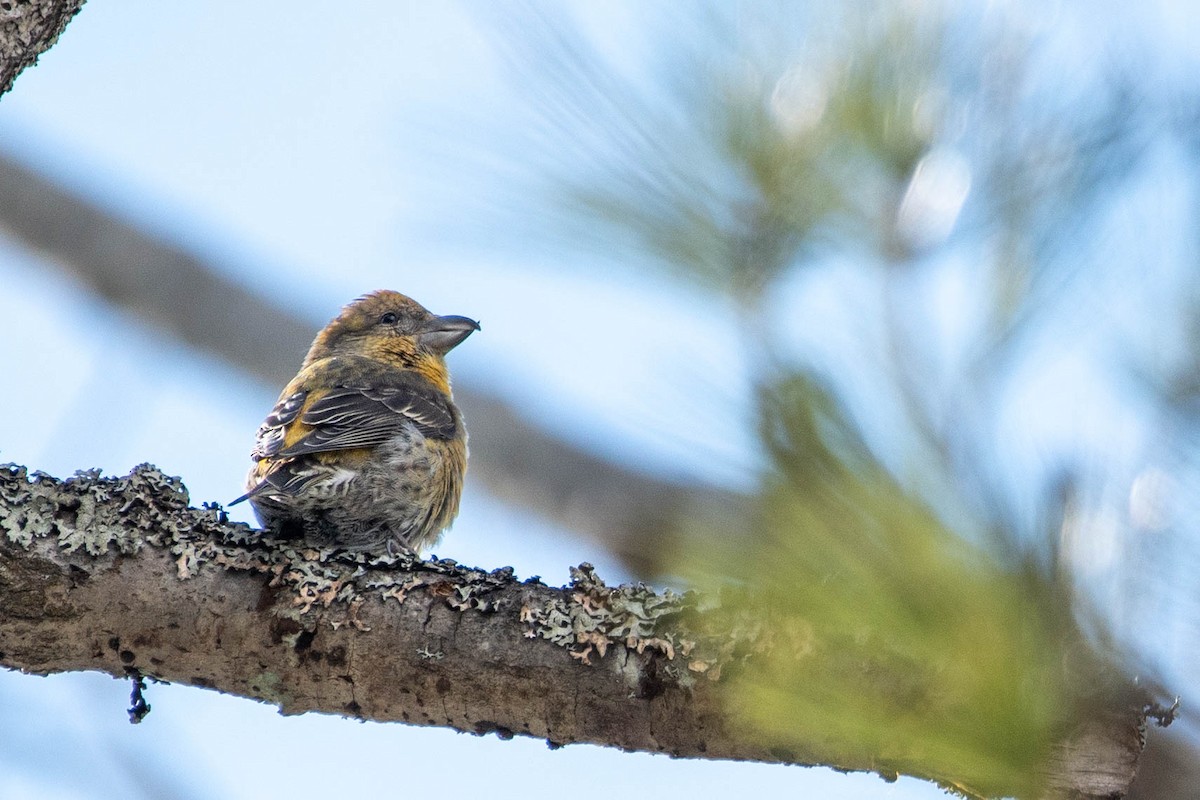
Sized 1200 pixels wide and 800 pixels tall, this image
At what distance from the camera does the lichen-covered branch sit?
2.86 metres

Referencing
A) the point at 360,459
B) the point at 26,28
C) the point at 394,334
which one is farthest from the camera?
the point at 394,334

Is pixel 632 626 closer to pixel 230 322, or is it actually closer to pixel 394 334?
pixel 230 322

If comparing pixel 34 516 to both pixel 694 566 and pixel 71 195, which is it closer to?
pixel 694 566

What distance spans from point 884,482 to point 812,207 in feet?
2.13

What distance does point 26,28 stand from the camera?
10.4 ft

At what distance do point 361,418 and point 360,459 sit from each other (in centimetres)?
23

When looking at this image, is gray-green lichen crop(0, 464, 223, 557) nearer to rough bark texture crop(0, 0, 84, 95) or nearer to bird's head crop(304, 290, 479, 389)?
rough bark texture crop(0, 0, 84, 95)

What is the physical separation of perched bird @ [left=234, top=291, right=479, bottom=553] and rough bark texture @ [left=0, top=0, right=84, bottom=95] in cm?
149

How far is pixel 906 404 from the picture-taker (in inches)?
63.7

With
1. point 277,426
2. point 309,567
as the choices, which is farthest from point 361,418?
point 309,567

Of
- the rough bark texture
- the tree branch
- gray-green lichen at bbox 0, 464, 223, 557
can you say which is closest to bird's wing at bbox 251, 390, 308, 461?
the tree branch

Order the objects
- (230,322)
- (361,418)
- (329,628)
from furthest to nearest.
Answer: (230,322)
(361,418)
(329,628)

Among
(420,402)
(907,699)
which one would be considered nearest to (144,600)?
(907,699)

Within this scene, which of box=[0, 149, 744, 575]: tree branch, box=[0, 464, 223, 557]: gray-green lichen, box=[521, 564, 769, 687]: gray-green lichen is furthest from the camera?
box=[0, 149, 744, 575]: tree branch
